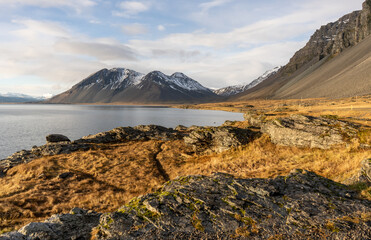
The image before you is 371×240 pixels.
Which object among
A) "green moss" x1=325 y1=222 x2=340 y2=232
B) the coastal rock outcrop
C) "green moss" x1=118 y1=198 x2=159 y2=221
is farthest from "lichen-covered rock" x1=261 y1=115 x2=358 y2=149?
"green moss" x1=118 y1=198 x2=159 y2=221

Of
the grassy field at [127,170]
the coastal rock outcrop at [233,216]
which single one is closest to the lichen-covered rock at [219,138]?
the grassy field at [127,170]

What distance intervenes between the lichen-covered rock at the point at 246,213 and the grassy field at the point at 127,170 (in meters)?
2.29

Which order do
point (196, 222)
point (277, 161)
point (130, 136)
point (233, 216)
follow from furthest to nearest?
point (130, 136) → point (277, 161) → point (233, 216) → point (196, 222)

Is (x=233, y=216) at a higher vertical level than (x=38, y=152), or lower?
higher

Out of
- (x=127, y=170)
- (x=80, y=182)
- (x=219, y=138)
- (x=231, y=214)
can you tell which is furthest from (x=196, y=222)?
(x=219, y=138)

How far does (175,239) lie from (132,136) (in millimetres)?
39425

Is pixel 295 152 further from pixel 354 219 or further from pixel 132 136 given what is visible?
pixel 132 136

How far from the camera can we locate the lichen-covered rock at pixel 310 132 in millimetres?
19859

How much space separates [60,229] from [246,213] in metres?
8.05

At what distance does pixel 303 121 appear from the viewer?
79.4 ft

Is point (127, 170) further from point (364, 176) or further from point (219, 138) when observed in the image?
point (364, 176)

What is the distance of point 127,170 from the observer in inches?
1081

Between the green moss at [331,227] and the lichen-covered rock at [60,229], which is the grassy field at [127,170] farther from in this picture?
the lichen-covered rock at [60,229]

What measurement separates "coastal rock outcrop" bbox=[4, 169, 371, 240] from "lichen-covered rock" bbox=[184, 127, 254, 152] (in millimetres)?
17549
